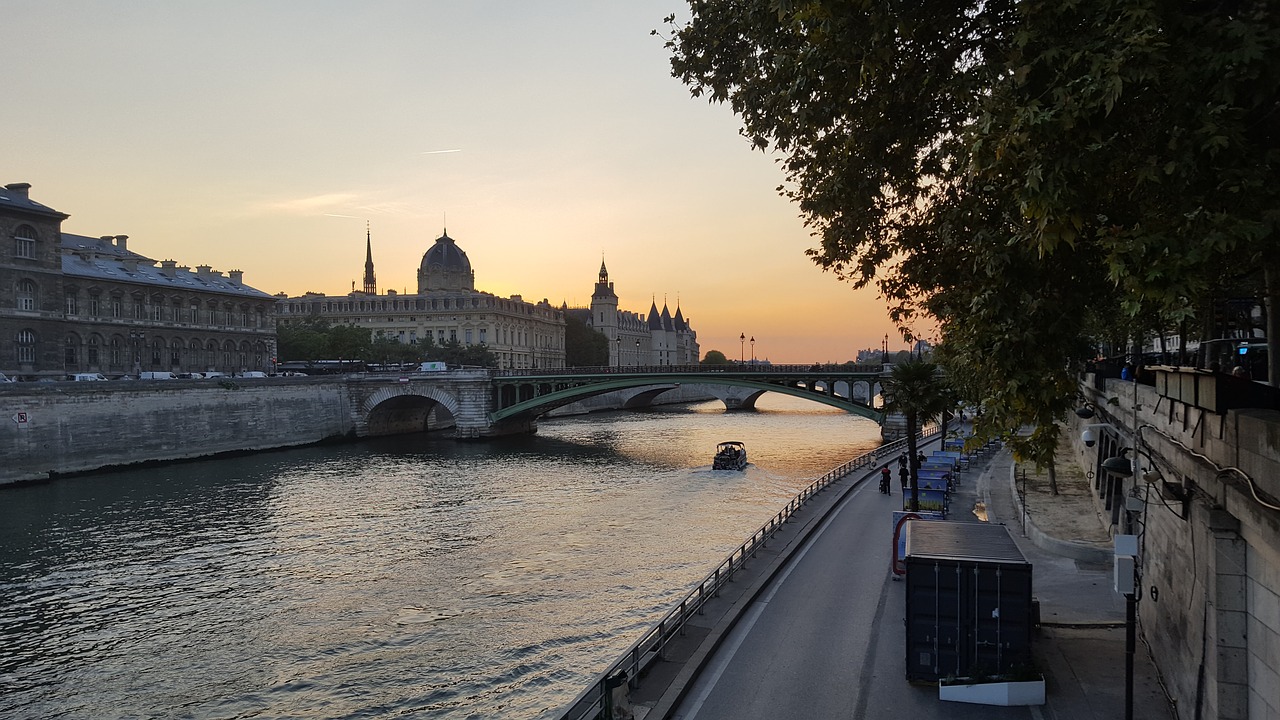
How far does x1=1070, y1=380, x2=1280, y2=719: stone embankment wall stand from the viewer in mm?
8484

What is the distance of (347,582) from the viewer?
82.7 ft

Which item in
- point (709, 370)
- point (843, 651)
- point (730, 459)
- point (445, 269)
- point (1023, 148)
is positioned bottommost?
point (730, 459)

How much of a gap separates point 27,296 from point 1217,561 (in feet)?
232

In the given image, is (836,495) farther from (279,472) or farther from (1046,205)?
(279,472)

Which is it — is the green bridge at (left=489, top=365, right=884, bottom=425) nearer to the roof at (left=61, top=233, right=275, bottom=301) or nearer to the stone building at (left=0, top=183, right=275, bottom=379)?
the stone building at (left=0, top=183, right=275, bottom=379)

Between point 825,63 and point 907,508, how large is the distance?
68.7ft

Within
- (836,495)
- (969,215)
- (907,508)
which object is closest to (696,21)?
(969,215)

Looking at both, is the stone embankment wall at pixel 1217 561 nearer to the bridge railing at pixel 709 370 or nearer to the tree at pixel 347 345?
the bridge railing at pixel 709 370

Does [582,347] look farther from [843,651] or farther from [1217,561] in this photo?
[1217,561]

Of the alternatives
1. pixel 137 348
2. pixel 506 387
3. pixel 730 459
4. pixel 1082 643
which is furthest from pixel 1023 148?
pixel 137 348

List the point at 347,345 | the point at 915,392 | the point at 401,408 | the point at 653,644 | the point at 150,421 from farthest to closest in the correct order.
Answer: the point at 347,345 < the point at 401,408 < the point at 150,421 < the point at 915,392 < the point at 653,644

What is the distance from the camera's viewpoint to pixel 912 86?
11.0 m

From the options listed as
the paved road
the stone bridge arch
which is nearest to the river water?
the paved road

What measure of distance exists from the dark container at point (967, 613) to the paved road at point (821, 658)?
573mm
